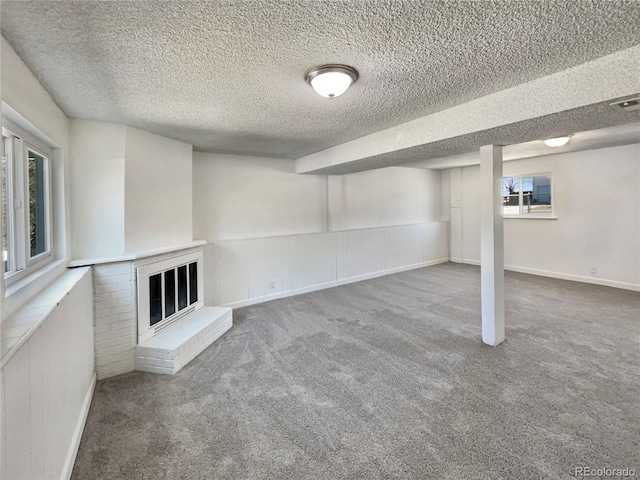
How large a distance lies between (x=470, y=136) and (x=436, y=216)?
520 cm

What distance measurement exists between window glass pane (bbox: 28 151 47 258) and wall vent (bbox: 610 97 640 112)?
3858 mm

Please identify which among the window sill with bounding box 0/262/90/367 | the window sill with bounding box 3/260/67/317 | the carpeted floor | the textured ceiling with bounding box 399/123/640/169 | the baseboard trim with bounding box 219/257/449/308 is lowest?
the carpeted floor

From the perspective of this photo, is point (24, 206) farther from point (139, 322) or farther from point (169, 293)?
point (169, 293)

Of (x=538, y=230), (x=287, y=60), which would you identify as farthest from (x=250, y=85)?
(x=538, y=230)

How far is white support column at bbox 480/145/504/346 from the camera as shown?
302 cm

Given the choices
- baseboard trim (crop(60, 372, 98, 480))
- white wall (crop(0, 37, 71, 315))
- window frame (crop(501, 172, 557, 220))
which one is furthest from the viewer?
window frame (crop(501, 172, 557, 220))

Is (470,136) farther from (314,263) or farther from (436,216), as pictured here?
(436,216)

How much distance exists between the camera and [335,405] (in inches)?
85.9

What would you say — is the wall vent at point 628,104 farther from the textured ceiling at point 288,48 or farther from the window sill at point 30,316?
the window sill at point 30,316

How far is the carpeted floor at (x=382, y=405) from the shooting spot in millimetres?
1681

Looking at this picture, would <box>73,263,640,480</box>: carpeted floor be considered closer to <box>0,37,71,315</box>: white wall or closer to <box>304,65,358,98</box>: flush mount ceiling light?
<box>0,37,71,315</box>: white wall

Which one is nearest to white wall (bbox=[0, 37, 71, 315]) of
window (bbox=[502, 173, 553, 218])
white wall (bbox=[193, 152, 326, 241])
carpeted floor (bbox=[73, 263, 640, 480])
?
carpeted floor (bbox=[73, 263, 640, 480])

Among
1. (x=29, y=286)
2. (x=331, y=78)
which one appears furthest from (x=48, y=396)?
(x=331, y=78)

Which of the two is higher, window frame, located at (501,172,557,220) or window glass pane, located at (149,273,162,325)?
window frame, located at (501,172,557,220)
